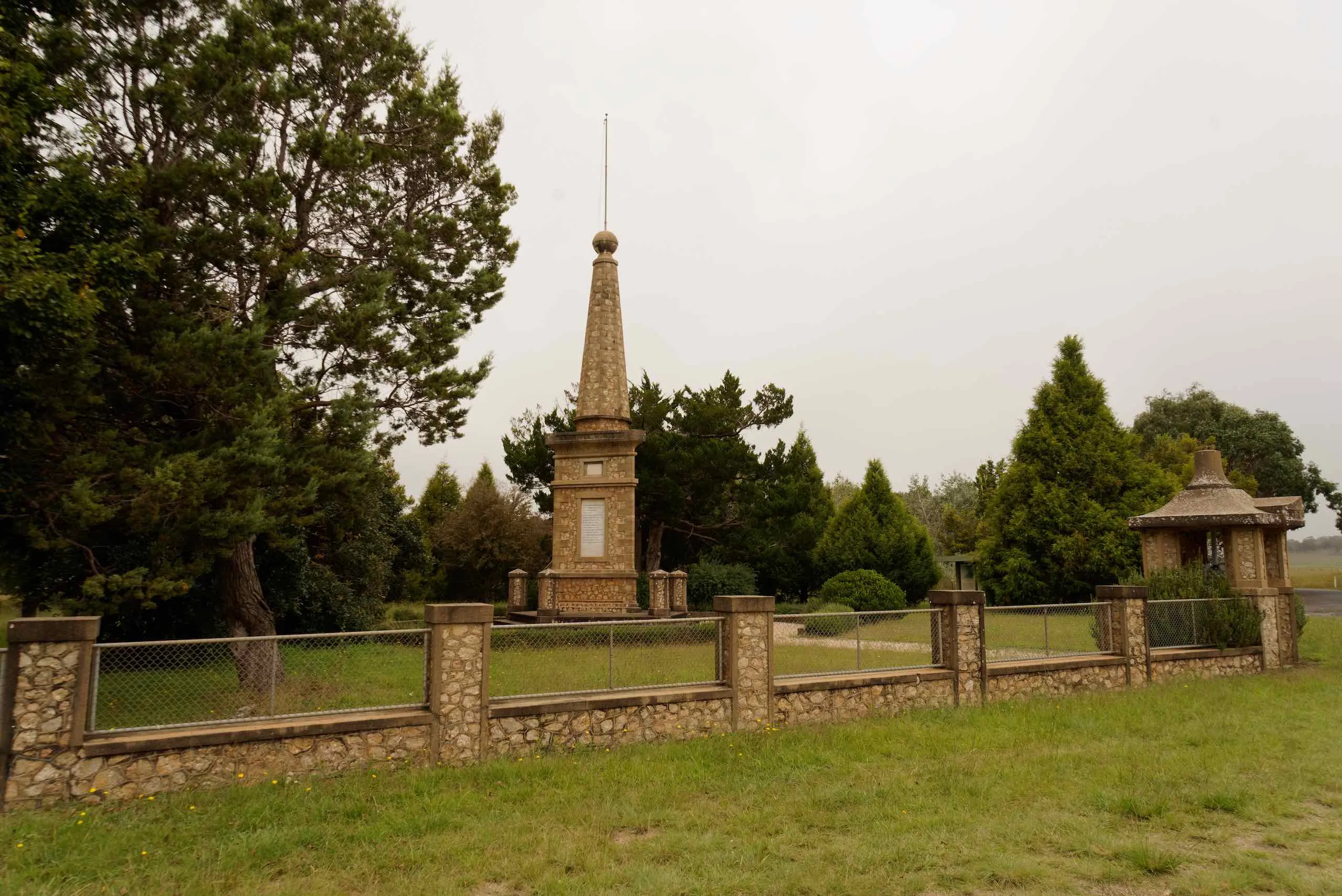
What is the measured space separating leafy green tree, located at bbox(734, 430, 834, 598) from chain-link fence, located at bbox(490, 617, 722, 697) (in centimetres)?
1943

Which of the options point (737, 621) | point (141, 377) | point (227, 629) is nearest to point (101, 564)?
point (227, 629)

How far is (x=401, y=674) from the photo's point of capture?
8.73 m

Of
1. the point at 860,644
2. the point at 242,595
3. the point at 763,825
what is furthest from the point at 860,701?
the point at 242,595

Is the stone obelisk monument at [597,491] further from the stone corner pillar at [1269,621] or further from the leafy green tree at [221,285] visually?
the stone corner pillar at [1269,621]

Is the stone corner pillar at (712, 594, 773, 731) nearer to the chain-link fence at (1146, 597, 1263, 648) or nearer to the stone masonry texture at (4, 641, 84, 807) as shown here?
the stone masonry texture at (4, 641, 84, 807)

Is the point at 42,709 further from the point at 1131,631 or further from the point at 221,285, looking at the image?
the point at 1131,631

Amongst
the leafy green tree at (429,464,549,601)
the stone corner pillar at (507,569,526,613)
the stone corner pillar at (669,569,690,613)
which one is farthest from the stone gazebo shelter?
the leafy green tree at (429,464,549,601)

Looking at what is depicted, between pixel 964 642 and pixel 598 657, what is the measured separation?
568 cm

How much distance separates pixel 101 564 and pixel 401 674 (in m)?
9.51

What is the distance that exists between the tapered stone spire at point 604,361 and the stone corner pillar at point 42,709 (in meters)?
14.6

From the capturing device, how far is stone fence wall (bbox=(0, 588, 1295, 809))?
21.7 ft

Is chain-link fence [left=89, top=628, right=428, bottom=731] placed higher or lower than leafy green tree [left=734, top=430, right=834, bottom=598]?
lower

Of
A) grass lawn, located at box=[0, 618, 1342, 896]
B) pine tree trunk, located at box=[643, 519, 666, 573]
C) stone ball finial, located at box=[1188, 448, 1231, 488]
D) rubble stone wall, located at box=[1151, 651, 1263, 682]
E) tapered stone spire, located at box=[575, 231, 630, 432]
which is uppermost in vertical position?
tapered stone spire, located at box=[575, 231, 630, 432]

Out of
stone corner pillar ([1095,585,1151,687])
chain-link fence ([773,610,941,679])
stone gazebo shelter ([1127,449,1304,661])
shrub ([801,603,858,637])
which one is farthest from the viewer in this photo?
stone gazebo shelter ([1127,449,1304,661])
